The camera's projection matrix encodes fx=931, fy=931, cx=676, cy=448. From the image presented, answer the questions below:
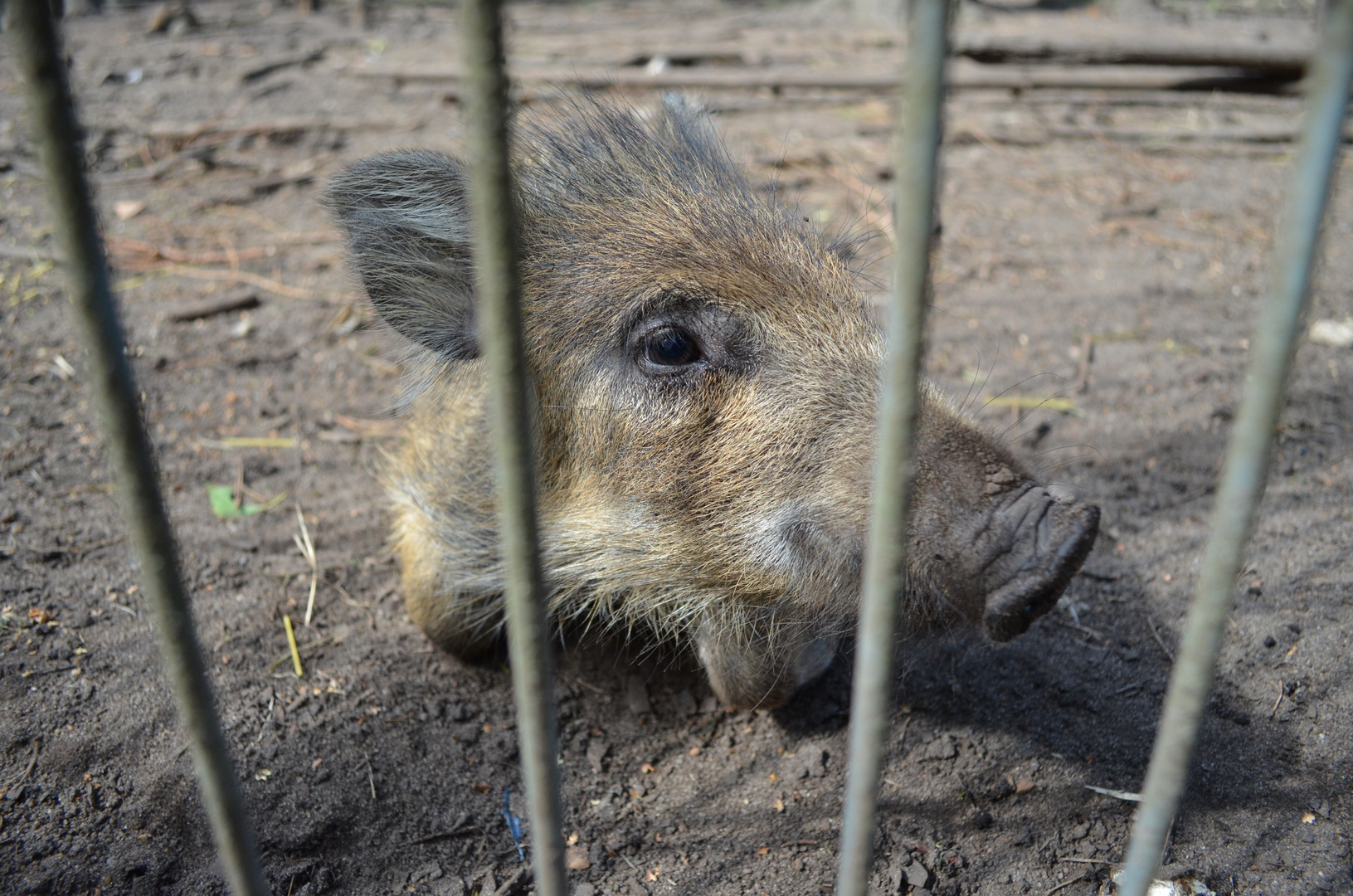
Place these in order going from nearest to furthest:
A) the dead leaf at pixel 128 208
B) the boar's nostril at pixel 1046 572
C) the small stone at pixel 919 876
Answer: the boar's nostril at pixel 1046 572, the small stone at pixel 919 876, the dead leaf at pixel 128 208

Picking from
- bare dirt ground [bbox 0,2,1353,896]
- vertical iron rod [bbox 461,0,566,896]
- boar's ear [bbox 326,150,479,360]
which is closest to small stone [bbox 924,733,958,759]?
bare dirt ground [bbox 0,2,1353,896]

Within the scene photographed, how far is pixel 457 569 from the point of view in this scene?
3.07 m

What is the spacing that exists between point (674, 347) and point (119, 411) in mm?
1578

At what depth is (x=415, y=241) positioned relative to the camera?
9.48ft

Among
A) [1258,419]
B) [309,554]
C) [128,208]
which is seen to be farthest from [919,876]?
[128,208]

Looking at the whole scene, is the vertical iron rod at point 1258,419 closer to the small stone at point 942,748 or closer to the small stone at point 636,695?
the small stone at point 942,748

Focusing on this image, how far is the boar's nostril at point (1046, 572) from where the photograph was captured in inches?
82.7

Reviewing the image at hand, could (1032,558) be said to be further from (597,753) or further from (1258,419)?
(597,753)

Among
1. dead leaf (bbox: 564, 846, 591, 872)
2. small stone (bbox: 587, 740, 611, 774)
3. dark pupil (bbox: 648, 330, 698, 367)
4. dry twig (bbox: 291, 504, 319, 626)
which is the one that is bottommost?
small stone (bbox: 587, 740, 611, 774)

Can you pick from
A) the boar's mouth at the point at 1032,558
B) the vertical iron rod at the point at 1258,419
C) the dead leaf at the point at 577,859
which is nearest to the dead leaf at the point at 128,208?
the dead leaf at the point at 577,859

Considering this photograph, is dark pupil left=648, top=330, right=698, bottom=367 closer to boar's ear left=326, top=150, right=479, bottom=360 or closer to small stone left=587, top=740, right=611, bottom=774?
boar's ear left=326, top=150, right=479, bottom=360

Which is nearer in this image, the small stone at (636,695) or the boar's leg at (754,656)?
the boar's leg at (754,656)

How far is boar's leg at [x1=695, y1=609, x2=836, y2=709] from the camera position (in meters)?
2.71

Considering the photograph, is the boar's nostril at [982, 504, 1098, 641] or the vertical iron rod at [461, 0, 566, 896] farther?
the boar's nostril at [982, 504, 1098, 641]
